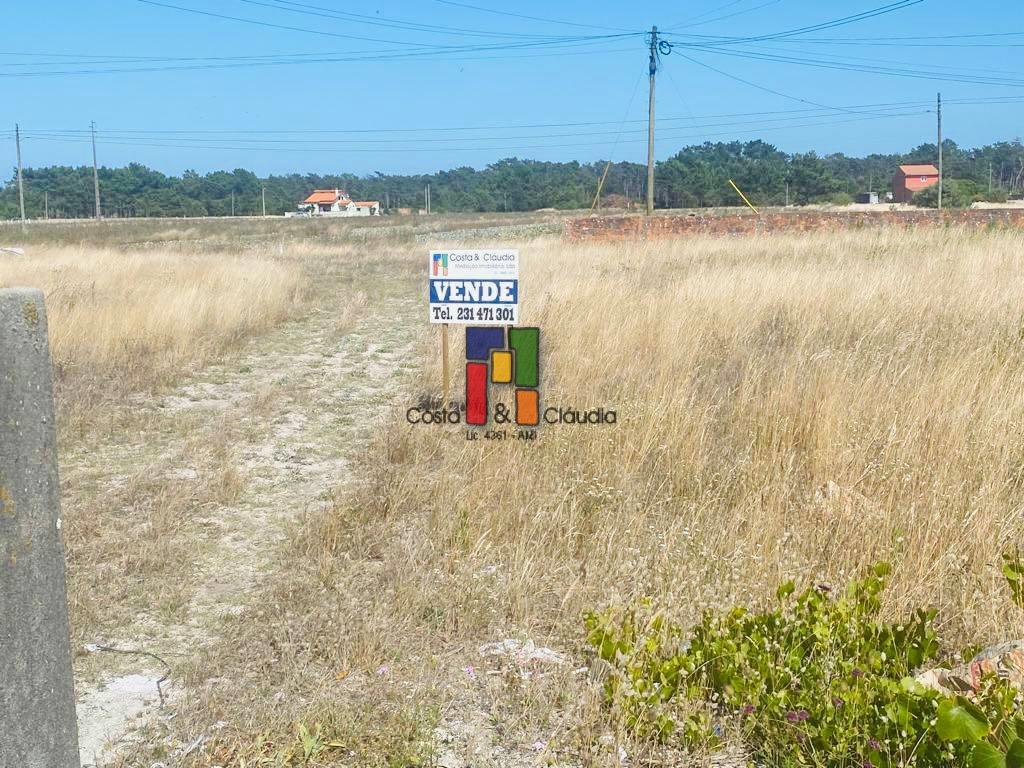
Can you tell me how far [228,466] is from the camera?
5.89 m

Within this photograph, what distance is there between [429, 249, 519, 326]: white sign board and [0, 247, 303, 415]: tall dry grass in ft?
10.7

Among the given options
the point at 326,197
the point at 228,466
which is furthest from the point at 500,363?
the point at 326,197

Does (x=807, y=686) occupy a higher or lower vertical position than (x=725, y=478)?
lower

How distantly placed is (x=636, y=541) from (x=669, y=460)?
1054 mm

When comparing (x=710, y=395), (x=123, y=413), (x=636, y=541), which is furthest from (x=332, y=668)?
(x=123, y=413)

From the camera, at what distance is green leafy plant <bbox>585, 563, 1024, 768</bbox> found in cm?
245

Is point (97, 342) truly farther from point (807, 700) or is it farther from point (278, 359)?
point (807, 700)

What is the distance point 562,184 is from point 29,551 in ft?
306

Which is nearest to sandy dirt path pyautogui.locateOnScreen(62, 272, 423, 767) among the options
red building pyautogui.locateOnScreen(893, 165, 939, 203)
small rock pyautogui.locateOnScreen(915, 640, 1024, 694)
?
small rock pyautogui.locateOnScreen(915, 640, 1024, 694)

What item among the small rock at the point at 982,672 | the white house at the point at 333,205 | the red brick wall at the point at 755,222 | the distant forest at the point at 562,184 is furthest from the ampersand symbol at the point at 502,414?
the white house at the point at 333,205

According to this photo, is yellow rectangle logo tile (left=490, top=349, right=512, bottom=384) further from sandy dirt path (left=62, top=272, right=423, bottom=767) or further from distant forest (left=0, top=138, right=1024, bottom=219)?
distant forest (left=0, top=138, right=1024, bottom=219)

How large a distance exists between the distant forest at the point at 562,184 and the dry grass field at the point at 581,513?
168ft

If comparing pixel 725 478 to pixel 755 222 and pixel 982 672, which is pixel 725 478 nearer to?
pixel 982 672

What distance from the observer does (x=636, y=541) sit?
4137mm
